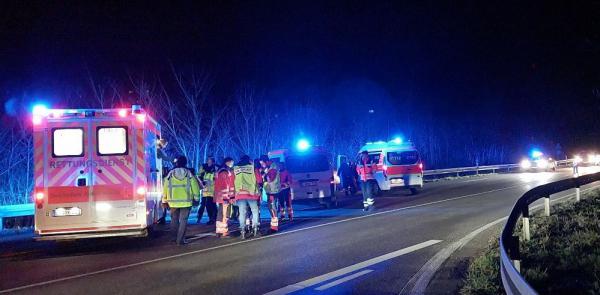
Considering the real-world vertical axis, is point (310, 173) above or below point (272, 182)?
above

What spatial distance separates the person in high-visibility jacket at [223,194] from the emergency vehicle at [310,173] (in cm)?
568

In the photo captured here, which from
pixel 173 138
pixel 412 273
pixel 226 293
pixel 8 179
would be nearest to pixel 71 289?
pixel 226 293

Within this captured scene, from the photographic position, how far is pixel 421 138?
193ft

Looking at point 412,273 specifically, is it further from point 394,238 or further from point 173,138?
point 173,138

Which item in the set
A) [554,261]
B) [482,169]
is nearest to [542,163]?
[482,169]

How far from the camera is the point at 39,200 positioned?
1025 centimetres

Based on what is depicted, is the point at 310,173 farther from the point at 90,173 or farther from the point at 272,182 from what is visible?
the point at 90,173

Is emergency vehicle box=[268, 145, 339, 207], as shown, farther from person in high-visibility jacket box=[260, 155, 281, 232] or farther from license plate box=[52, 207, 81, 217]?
license plate box=[52, 207, 81, 217]

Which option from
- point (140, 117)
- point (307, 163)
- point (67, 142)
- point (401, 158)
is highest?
point (140, 117)

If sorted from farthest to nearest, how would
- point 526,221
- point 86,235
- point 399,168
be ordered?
point 399,168 < point 86,235 < point 526,221

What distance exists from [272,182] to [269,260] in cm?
508

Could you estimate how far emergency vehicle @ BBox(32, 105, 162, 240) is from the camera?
10320 millimetres

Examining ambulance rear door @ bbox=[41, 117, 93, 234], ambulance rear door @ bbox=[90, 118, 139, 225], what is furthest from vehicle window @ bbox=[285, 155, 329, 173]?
ambulance rear door @ bbox=[41, 117, 93, 234]

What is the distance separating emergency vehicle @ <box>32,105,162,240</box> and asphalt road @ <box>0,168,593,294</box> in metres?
0.57
